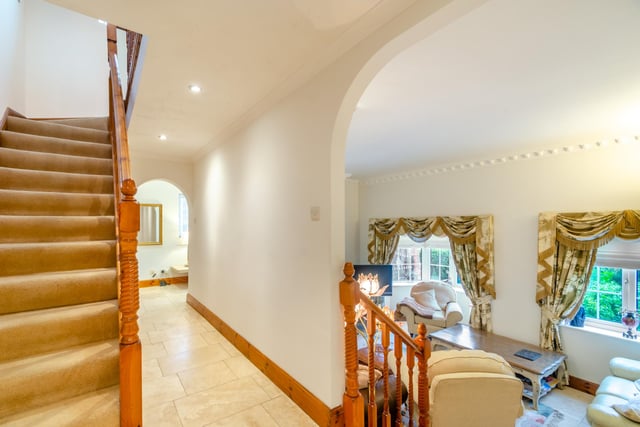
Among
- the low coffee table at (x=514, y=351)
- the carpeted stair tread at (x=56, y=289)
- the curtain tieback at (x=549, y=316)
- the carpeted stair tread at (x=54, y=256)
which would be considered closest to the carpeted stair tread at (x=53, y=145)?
the carpeted stair tread at (x=54, y=256)

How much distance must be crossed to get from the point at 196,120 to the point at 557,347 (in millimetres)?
5578

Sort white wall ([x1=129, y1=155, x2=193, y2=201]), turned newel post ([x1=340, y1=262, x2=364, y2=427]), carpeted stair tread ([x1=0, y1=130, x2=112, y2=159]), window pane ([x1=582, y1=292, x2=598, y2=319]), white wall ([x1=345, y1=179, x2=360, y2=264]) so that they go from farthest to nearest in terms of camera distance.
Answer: white wall ([x1=345, y1=179, x2=360, y2=264]) → white wall ([x1=129, y1=155, x2=193, y2=201]) → window pane ([x1=582, y1=292, x2=598, y2=319]) → carpeted stair tread ([x1=0, y1=130, x2=112, y2=159]) → turned newel post ([x1=340, y1=262, x2=364, y2=427])

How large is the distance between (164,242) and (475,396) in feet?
24.7

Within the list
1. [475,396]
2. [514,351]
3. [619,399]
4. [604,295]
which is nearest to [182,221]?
[475,396]

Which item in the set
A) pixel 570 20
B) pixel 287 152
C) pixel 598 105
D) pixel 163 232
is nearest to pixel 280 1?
pixel 287 152

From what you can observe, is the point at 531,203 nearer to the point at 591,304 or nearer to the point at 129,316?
the point at 591,304

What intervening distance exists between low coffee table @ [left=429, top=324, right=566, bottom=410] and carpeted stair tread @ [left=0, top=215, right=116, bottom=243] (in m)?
4.51

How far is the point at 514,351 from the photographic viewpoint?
384cm

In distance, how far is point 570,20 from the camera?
1604 mm

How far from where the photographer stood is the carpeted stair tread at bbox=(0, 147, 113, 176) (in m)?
2.57

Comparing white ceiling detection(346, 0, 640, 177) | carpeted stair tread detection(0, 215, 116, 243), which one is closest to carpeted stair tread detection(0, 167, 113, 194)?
carpeted stair tread detection(0, 215, 116, 243)

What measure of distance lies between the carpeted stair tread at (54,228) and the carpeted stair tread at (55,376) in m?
0.96

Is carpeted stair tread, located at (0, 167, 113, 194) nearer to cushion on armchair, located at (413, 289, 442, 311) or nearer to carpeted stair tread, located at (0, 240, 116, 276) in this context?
carpeted stair tread, located at (0, 240, 116, 276)

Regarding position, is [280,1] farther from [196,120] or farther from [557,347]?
[557,347]
